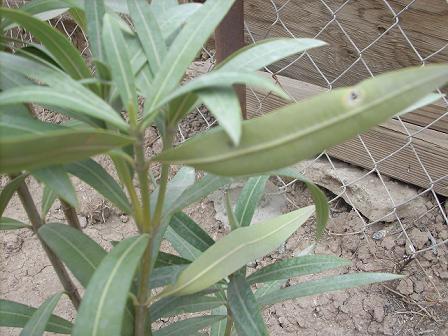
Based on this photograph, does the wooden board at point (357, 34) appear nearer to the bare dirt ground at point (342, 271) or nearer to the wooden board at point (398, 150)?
the wooden board at point (398, 150)

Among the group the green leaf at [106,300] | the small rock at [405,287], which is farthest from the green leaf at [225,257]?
the small rock at [405,287]

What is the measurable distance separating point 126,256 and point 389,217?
4.03 feet

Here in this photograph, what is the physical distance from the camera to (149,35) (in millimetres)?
605

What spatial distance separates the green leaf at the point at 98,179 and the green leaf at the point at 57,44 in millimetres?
107

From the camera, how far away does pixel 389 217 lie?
165 centimetres

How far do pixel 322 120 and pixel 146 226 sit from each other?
303mm

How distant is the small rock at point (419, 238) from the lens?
159 cm

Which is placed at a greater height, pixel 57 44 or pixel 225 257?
pixel 57 44

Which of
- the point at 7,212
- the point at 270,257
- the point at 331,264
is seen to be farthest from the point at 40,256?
the point at 331,264

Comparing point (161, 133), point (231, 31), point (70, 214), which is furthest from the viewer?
point (231, 31)

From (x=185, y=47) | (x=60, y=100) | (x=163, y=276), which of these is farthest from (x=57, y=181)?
(x=163, y=276)

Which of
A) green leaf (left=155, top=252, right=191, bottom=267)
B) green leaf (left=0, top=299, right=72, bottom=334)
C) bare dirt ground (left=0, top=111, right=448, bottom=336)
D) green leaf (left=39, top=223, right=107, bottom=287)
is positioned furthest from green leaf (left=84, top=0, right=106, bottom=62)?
bare dirt ground (left=0, top=111, right=448, bottom=336)

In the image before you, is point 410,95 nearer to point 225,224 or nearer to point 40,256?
point 225,224

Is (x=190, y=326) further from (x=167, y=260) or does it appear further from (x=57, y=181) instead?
(x=57, y=181)
